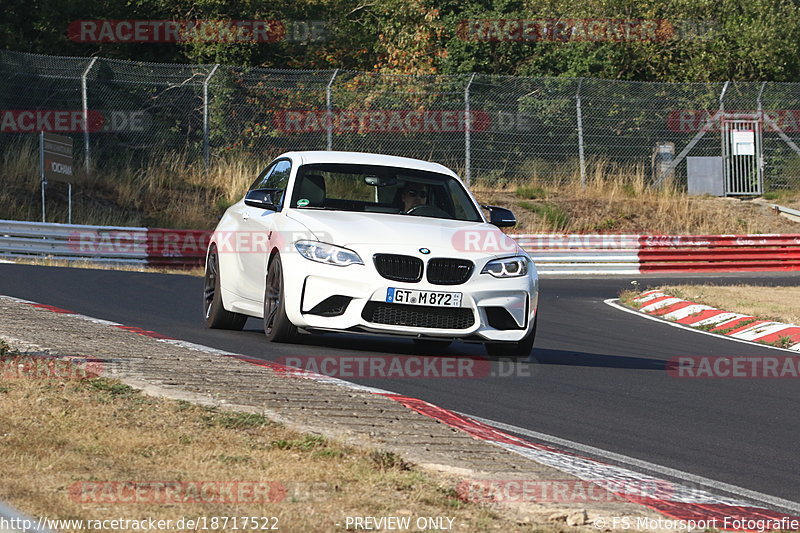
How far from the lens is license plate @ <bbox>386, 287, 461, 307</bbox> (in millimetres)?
9641

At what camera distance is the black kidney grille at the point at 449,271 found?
9.76 meters

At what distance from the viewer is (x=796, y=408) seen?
30.2 ft

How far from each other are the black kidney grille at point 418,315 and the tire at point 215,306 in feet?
7.42

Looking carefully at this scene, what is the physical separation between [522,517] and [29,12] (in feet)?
100

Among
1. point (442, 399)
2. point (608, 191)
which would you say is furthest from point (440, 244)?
point (608, 191)

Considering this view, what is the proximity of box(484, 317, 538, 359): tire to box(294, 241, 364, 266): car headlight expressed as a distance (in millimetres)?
1442

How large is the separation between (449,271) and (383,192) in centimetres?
145

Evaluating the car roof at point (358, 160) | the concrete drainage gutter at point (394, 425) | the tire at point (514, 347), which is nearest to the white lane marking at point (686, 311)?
the car roof at point (358, 160)

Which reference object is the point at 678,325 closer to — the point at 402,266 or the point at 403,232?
the point at 403,232

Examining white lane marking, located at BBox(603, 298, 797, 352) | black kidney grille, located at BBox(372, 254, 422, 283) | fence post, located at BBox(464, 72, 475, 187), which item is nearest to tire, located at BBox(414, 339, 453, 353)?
black kidney grille, located at BBox(372, 254, 422, 283)

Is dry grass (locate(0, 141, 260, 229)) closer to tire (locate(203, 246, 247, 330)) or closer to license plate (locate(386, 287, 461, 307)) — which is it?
tire (locate(203, 246, 247, 330))

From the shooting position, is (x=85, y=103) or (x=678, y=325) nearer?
(x=678, y=325)

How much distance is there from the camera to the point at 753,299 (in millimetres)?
19422

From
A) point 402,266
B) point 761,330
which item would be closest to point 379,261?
point 402,266
